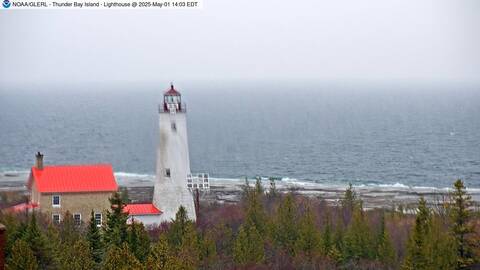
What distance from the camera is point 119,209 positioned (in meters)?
46.5

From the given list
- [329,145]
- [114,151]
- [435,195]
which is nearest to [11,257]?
[435,195]

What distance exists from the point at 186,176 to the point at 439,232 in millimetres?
16303

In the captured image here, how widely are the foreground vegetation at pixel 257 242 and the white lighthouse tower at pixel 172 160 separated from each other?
1.79 m

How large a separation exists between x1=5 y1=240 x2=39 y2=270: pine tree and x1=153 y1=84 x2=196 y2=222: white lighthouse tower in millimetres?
21368

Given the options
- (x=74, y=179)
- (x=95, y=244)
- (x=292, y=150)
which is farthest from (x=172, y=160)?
(x=292, y=150)

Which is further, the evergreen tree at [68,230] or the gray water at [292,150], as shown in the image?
the gray water at [292,150]

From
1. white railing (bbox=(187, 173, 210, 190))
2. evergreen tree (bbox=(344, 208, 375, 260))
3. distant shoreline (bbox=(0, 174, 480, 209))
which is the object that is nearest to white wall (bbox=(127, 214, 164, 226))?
white railing (bbox=(187, 173, 210, 190))

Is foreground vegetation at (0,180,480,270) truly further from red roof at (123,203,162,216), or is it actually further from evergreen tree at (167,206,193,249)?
red roof at (123,203,162,216)

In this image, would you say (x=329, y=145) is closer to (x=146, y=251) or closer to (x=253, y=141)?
(x=253, y=141)

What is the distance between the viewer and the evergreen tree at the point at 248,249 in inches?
1916

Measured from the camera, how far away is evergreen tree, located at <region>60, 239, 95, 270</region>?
130 feet

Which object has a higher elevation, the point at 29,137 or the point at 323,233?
the point at 29,137

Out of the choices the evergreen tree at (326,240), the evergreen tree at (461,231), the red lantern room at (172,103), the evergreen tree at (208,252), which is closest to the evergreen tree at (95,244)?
the evergreen tree at (208,252)

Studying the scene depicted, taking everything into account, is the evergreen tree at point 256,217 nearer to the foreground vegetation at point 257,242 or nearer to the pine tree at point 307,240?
the foreground vegetation at point 257,242
